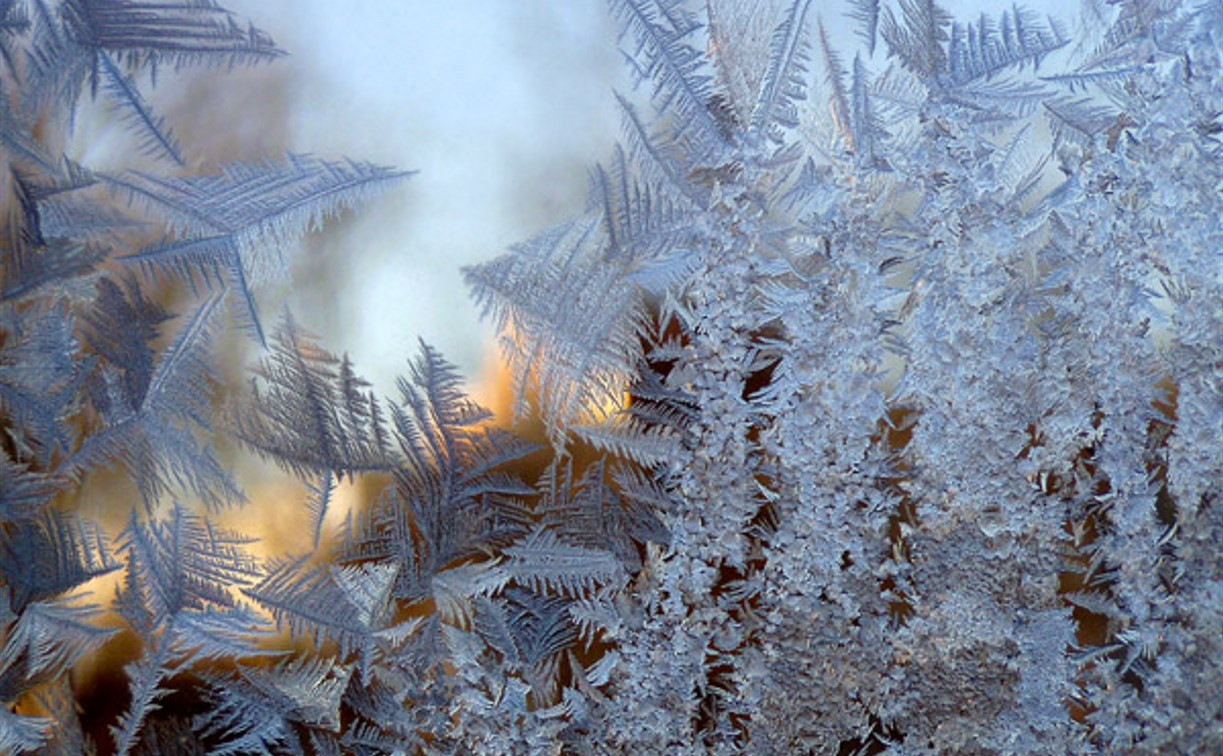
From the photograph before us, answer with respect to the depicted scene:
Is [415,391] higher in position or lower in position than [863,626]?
higher

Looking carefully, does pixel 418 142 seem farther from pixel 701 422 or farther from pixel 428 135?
pixel 701 422

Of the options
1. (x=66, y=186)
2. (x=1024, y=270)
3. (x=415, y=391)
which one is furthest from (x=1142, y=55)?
(x=66, y=186)

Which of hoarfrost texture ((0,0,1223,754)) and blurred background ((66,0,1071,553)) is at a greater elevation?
blurred background ((66,0,1071,553))

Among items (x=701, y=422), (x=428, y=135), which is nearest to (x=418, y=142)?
(x=428, y=135)

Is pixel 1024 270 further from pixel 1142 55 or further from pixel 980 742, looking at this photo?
pixel 980 742

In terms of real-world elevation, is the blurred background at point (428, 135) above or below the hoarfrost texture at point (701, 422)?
above

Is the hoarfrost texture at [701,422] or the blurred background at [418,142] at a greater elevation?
the blurred background at [418,142]

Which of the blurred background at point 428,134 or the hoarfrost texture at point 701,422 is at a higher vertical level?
the blurred background at point 428,134

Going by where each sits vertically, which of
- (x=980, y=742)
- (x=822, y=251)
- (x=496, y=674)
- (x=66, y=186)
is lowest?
(x=980, y=742)
